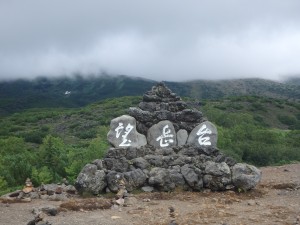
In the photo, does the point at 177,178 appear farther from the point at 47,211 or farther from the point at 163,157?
the point at 47,211

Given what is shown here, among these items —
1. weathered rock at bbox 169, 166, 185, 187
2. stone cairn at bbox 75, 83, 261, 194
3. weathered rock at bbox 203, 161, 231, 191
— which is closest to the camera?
stone cairn at bbox 75, 83, 261, 194

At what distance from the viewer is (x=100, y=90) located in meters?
135

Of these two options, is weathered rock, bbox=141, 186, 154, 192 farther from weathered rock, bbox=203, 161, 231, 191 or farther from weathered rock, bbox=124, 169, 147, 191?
weathered rock, bbox=203, 161, 231, 191

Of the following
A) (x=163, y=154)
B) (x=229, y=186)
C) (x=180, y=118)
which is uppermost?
(x=180, y=118)

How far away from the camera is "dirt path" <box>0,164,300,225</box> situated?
418 inches

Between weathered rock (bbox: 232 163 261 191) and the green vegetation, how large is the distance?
322 inches

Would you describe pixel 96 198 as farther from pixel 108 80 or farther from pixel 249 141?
pixel 108 80

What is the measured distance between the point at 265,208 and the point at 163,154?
453 cm

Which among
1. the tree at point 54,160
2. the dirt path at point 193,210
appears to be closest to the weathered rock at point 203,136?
the dirt path at point 193,210

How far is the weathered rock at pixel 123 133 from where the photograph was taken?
1569cm

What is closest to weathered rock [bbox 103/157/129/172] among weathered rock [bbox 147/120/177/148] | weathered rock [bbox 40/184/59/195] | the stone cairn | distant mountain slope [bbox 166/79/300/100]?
the stone cairn

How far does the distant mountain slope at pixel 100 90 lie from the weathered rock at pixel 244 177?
96.3 metres

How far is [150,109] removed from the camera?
16.7 meters

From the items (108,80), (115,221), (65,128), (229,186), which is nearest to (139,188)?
(229,186)
